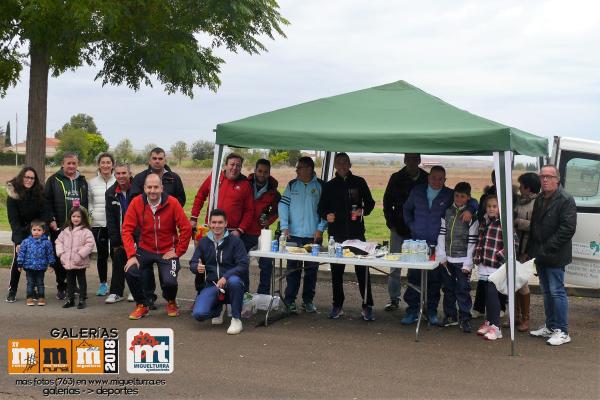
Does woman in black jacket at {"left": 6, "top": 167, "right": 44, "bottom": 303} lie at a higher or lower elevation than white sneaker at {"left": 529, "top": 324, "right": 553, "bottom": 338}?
higher

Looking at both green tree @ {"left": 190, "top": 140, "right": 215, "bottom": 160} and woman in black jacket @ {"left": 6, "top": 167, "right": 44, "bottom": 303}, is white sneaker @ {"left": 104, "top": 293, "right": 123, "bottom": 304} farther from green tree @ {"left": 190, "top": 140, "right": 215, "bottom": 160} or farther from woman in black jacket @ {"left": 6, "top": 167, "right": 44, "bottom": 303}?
green tree @ {"left": 190, "top": 140, "right": 215, "bottom": 160}

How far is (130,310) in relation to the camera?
862cm

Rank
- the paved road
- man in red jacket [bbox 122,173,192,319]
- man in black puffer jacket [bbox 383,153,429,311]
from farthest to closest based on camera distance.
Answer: man in black puffer jacket [bbox 383,153,429,311] → man in red jacket [bbox 122,173,192,319] → the paved road

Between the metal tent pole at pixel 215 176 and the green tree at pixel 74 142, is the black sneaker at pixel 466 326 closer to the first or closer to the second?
the metal tent pole at pixel 215 176

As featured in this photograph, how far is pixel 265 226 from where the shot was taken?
883 centimetres

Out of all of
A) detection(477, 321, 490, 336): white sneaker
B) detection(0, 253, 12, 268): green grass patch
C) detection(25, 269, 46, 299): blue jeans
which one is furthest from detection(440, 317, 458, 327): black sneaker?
detection(0, 253, 12, 268): green grass patch

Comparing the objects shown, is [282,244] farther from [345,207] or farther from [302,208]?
[345,207]

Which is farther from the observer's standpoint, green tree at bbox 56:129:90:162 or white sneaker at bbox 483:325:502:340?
green tree at bbox 56:129:90:162

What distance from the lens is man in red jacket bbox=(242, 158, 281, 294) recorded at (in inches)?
343

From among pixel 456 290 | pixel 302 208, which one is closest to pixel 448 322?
pixel 456 290

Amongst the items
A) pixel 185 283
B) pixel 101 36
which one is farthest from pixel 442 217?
pixel 101 36

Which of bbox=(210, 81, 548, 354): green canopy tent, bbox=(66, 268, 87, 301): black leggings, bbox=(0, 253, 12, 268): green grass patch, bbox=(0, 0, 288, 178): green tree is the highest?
bbox=(0, 0, 288, 178): green tree

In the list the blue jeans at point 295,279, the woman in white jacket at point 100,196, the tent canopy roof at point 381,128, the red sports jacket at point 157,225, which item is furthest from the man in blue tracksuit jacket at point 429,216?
the woman in white jacket at point 100,196

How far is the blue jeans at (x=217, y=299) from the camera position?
775 centimetres
